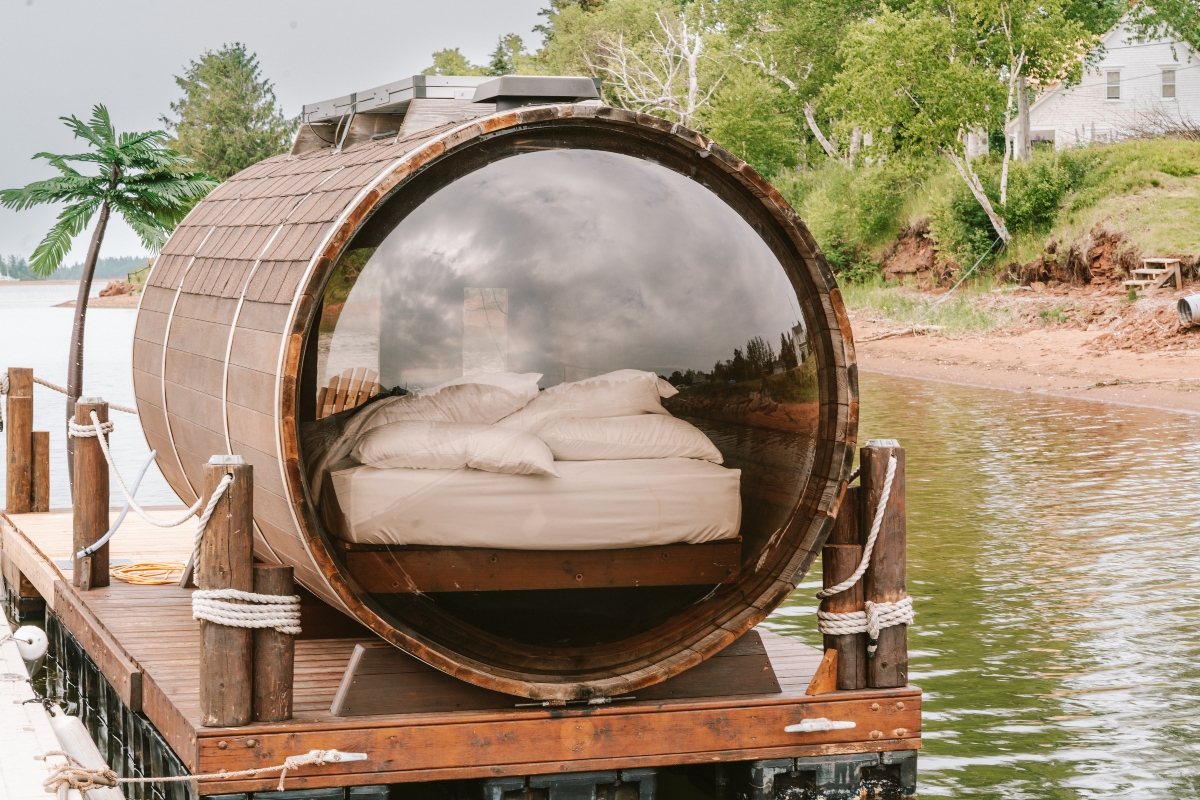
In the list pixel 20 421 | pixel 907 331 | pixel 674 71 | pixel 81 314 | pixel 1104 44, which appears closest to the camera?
pixel 20 421

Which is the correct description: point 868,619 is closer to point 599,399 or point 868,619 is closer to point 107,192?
point 599,399

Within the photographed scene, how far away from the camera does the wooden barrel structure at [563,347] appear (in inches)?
178

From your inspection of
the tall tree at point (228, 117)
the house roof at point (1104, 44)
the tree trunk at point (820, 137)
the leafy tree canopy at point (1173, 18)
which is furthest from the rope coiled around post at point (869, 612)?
the tall tree at point (228, 117)

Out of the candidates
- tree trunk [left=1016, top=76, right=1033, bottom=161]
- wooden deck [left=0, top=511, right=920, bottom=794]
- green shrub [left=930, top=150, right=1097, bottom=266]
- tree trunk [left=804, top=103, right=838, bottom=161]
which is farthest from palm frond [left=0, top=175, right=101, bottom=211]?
tree trunk [left=804, top=103, right=838, bottom=161]

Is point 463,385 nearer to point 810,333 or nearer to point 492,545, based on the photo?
point 492,545

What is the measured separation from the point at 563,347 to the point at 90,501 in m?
3.68

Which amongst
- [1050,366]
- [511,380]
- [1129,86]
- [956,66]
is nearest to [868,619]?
[511,380]

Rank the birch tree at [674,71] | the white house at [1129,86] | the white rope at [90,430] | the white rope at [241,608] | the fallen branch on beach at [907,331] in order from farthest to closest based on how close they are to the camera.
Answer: the birch tree at [674,71], the white house at [1129,86], the fallen branch on beach at [907,331], the white rope at [90,430], the white rope at [241,608]

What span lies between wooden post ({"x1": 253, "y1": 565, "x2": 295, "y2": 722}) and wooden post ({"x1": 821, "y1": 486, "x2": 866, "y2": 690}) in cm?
185

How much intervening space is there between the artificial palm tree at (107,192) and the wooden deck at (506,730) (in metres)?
11.5

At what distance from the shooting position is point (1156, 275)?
28.5 metres

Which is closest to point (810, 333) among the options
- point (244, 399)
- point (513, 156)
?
point (513, 156)

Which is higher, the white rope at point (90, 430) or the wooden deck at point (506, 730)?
the white rope at point (90, 430)

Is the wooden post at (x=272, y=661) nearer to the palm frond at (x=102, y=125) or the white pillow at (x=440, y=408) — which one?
the white pillow at (x=440, y=408)
